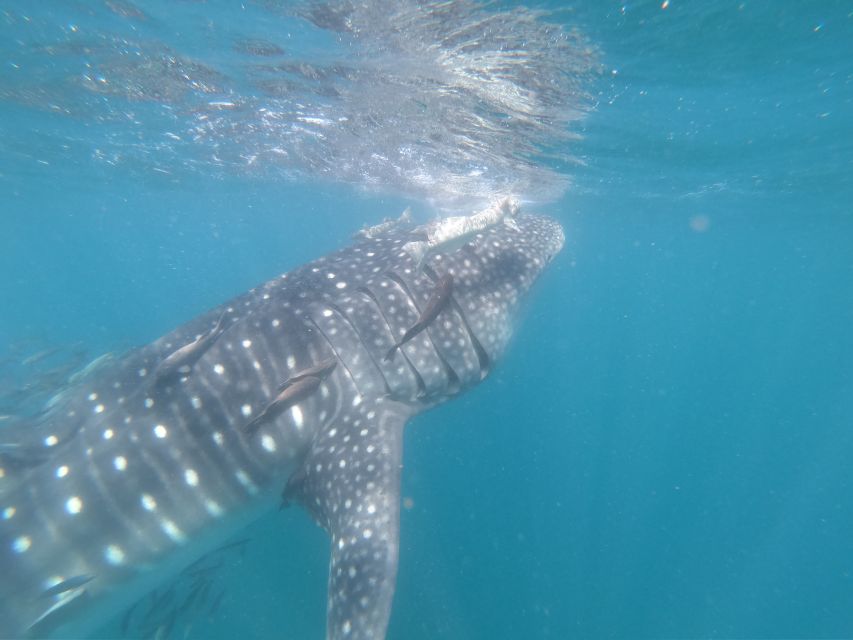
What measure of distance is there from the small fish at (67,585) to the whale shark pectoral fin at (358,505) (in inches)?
66.1

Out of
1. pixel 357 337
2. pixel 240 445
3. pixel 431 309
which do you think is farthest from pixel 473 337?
pixel 240 445

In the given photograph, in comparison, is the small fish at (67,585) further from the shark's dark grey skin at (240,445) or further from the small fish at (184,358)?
the small fish at (184,358)

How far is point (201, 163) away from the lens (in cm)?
2397

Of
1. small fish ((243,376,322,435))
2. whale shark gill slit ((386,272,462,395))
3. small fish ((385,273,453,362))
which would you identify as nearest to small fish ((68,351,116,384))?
small fish ((243,376,322,435))

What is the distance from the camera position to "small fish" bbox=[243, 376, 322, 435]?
469cm

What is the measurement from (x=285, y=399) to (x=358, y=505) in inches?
46.0

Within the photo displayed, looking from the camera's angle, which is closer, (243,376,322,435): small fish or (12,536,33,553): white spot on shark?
(12,536,33,553): white spot on shark

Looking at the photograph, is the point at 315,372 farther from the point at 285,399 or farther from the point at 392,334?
the point at 392,334

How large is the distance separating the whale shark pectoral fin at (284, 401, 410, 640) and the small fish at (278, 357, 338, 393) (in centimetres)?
48

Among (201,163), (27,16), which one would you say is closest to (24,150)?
(201,163)

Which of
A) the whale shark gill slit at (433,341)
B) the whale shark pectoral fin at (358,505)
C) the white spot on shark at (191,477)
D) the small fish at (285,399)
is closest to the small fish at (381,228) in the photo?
the whale shark gill slit at (433,341)

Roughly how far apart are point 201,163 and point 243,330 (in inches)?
865

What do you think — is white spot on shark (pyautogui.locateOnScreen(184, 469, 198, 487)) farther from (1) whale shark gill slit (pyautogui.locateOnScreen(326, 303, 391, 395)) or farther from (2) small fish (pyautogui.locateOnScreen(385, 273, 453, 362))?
(2) small fish (pyautogui.locateOnScreen(385, 273, 453, 362))

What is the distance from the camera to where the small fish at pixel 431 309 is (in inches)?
206
